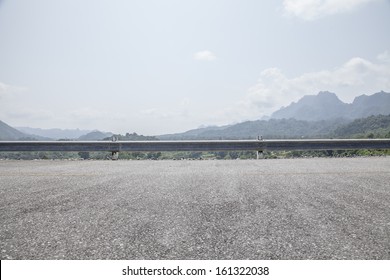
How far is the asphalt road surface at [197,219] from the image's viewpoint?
279 centimetres

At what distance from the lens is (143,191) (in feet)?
17.7

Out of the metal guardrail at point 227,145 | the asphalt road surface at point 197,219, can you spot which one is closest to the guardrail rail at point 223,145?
the metal guardrail at point 227,145

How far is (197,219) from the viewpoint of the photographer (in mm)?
3723

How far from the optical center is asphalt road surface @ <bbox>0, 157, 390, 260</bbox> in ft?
9.16

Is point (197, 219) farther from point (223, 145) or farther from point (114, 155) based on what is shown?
point (114, 155)

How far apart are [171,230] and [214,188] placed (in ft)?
7.70

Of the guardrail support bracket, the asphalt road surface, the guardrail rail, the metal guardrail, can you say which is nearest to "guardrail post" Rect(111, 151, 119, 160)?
the guardrail rail

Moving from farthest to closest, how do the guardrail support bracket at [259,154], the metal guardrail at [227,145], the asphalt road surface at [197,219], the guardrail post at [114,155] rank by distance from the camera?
the guardrail post at [114,155] < the metal guardrail at [227,145] < the guardrail support bracket at [259,154] < the asphalt road surface at [197,219]

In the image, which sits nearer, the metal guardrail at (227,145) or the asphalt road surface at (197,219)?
the asphalt road surface at (197,219)

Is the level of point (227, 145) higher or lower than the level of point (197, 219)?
higher

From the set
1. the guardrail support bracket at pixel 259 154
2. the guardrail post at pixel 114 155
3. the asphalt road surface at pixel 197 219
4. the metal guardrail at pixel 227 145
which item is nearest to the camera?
the asphalt road surface at pixel 197 219

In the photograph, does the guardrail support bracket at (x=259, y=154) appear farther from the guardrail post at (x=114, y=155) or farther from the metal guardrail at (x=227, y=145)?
the guardrail post at (x=114, y=155)

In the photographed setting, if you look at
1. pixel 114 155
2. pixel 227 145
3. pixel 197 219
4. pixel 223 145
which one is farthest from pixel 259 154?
pixel 197 219
